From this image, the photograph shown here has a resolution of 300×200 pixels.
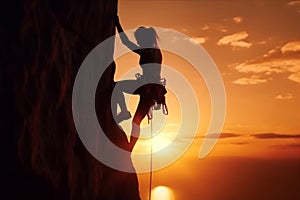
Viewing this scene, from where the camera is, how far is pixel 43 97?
1500 centimetres

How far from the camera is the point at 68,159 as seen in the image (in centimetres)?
1694

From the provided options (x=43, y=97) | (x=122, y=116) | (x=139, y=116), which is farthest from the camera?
(x=139, y=116)

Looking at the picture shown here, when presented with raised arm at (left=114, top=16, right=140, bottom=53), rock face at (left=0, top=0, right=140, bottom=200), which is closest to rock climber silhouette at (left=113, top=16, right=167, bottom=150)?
raised arm at (left=114, top=16, right=140, bottom=53)

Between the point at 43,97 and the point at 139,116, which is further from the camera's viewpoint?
the point at 139,116

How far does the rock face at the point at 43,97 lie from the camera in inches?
533

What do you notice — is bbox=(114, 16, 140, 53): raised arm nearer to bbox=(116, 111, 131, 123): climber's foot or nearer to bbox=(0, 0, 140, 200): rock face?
bbox=(0, 0, 140, 200): rock face

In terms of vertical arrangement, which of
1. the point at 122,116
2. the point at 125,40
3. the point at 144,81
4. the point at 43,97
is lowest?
the point at 122,116

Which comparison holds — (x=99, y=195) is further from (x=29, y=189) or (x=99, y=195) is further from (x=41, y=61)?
(x=41, y=61)

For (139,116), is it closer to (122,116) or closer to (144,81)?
(122,116)

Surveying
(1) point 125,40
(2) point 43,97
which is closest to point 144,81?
(1) point 125,40

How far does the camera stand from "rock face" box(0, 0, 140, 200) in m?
13.5

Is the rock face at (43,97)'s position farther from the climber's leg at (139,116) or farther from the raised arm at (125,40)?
the climber's leg at (139,116)

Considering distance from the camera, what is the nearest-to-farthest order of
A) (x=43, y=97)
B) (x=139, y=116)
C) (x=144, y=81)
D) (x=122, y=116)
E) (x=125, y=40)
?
(x=43, y=97) < (x=125, y=40) < (x=144, y=81) < (x=122, y=116) < (x=139, y=116)

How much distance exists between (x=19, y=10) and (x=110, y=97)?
10.4 meters
